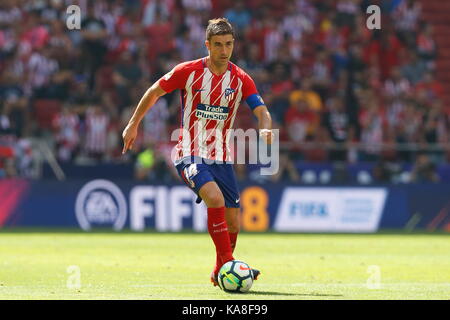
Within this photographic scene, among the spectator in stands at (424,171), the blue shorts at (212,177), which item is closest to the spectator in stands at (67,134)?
the spectator in stands at (424,171)

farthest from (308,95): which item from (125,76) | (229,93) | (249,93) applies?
(229,93)

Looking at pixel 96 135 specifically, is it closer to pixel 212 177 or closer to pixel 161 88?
pixel 161 88

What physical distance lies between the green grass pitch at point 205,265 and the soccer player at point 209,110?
0.88m

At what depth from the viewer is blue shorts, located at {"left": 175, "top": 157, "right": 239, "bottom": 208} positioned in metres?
10.1

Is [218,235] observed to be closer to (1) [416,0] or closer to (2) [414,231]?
(2) [414,231]

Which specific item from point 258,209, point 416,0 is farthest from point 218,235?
point 416,0

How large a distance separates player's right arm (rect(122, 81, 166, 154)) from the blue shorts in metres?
0.62

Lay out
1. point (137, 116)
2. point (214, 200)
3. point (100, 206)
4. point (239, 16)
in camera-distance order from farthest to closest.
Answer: point (239, 16) → point (100, 206) → point (137, 116) → point (214, 200)

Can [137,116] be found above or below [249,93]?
below

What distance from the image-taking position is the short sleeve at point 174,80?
10312 millimetres

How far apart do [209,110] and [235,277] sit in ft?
5.82

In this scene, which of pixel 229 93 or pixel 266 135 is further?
pixel 229 93

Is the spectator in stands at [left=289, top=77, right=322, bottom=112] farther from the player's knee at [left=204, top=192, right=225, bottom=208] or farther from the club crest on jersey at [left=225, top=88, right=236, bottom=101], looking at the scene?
the player's knee at [left=204, top=192, right=225, bottom=208]

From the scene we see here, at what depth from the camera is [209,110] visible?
10.4m
